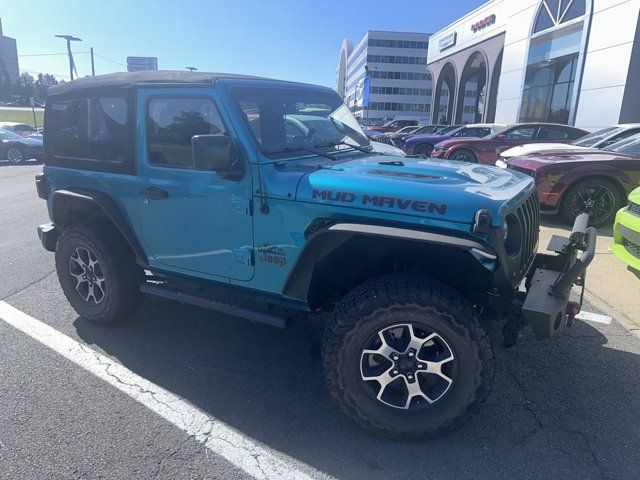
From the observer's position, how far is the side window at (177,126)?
9.75 feet

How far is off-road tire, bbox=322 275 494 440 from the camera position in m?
2.33

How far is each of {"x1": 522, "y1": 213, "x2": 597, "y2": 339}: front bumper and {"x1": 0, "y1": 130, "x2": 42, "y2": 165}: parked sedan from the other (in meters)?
21.2

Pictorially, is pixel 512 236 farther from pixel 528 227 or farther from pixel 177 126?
pixel 177 126

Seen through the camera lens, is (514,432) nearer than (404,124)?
Yes

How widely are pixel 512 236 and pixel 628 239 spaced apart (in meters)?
2.77

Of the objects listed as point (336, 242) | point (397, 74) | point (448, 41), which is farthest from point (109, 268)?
point (397, 74)

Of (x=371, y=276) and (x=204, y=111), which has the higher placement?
(x=204, y=111)

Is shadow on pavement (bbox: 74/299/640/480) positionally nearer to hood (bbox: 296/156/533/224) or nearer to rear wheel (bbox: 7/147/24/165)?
hood (bbox: 296/156/533/224)

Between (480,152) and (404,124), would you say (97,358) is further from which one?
(404,124)

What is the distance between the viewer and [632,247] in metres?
4.57

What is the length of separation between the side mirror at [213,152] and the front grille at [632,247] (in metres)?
4.02

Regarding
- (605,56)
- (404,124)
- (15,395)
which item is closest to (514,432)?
(15,395)

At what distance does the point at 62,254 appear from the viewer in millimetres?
3777

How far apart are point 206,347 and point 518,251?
2.33 meters
